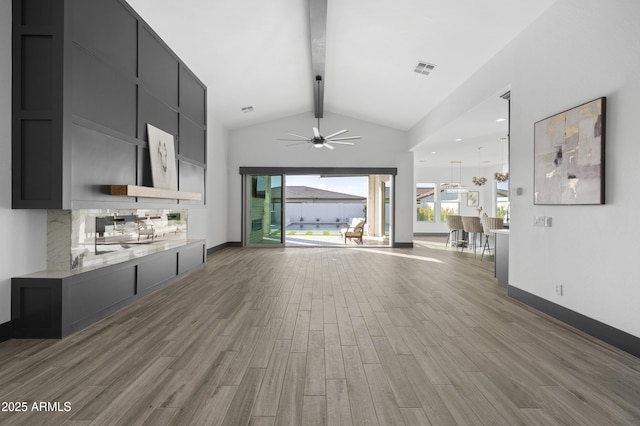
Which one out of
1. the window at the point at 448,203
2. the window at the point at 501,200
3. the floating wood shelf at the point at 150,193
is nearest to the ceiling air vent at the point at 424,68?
the floating wood shelf at the point at 150,193

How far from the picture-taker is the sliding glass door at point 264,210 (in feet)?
33.0

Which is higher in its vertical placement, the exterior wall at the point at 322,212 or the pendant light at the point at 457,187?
the pendant light at the point at 457,187

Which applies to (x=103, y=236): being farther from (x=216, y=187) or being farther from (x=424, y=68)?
(x=424, y=68)

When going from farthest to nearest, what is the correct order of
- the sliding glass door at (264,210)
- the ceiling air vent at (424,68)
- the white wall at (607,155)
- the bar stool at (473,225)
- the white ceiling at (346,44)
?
1. the sliding glass door at (264,210)
2. the bar stool at (473,225)
3. the ceiling air vent at (424,68)
4. the white ceiling at (346,44)
5. the white wall at (607,155)

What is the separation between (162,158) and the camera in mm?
4738

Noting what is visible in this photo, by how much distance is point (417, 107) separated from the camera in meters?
7.98

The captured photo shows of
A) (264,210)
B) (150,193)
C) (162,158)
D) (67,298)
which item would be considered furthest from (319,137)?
(67,298)

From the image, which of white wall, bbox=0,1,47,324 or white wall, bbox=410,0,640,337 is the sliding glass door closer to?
white wall, bbox=410,0,640,337

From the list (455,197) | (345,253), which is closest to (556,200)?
(345,253)

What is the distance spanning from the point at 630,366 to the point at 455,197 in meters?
11.4

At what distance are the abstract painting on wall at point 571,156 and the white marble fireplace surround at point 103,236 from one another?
4.63 metres

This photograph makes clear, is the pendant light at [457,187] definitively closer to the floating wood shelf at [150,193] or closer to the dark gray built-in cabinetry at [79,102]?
the floating wood shelf at [150,193]

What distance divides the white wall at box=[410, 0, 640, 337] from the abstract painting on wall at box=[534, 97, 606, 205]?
71 mm

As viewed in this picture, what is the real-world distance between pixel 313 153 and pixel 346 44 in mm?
4183
